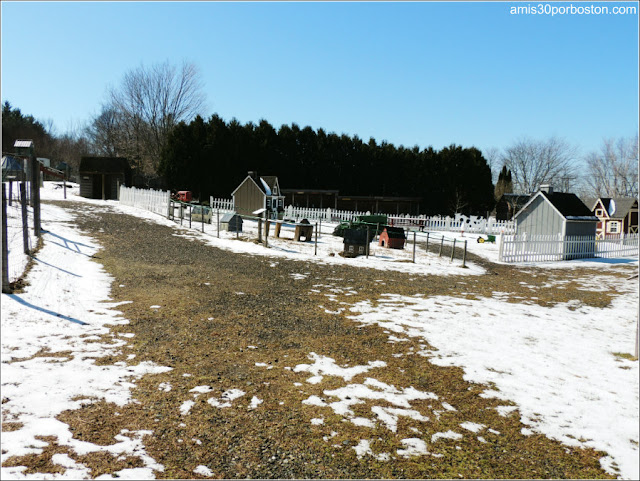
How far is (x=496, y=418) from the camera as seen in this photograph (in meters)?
4.86

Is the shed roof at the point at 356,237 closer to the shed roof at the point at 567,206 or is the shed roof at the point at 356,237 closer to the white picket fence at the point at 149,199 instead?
the shed roof at the point at 567,206

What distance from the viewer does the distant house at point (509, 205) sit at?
5050 cm

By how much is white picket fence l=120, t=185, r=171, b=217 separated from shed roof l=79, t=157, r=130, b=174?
17.2 feet

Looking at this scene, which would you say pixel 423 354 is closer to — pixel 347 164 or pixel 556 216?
pixel 556 216

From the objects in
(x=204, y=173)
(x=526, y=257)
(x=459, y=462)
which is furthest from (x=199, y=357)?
(x=204, y=173)

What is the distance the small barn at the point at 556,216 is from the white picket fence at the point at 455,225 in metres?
9.07

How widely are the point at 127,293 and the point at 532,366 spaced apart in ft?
27.2

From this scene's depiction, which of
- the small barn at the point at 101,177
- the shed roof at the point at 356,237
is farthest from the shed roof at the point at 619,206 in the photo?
the small barn at the point at 101,177

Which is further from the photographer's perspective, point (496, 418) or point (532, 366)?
point (532, 366)

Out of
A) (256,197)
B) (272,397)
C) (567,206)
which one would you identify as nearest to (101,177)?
(256,197)

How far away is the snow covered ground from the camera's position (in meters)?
4.39

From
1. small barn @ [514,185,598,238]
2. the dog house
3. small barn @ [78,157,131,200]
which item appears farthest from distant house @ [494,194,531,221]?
small barn @ [78,157,131,200]

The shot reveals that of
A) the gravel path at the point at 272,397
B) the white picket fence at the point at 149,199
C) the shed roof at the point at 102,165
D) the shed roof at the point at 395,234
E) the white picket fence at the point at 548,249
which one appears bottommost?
the gravel path at the point at 272,397

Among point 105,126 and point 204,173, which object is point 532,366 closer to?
point 204,173
